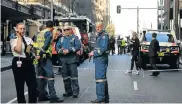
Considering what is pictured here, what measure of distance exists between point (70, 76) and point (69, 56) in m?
0.56

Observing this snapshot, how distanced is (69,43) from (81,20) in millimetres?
20318

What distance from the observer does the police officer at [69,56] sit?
10.8m

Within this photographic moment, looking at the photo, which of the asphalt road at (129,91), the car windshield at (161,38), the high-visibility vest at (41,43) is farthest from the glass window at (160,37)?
the high-visibility vest at (41,43)

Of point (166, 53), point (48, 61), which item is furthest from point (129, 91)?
point (166, 53)

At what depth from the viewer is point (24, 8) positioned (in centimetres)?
→ 3600

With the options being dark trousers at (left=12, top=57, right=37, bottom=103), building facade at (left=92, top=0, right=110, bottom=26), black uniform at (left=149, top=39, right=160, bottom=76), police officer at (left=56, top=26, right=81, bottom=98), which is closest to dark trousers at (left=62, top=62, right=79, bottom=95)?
police officer at (left=56, top=26, right=81, bottom=98)

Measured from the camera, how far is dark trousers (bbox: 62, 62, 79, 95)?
428 inches

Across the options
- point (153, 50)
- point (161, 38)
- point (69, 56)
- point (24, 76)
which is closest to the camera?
point (24, 76)

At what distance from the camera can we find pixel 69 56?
35.5 feet

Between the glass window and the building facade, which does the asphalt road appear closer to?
the glass window

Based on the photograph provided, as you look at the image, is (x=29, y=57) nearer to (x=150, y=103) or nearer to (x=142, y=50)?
(x=150, y=103)

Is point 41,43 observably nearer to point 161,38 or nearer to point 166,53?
point 166,53

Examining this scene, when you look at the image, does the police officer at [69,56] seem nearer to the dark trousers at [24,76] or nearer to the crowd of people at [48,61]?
the crowd of people at [48,61]

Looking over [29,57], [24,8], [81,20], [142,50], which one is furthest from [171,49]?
[24,8]
